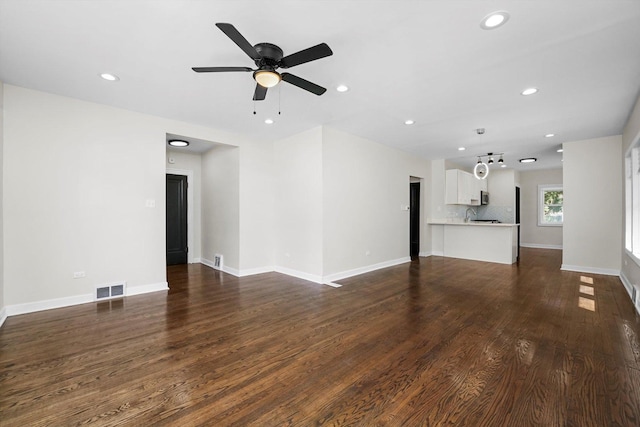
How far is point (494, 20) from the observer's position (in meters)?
2.11

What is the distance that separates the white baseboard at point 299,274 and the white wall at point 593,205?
5.38m

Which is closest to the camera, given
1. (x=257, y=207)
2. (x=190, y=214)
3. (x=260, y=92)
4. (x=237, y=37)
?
(x=237, y=37)

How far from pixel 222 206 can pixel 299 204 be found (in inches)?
71.2

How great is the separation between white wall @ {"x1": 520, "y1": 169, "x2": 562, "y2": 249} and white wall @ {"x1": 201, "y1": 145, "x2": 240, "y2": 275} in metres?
10.1

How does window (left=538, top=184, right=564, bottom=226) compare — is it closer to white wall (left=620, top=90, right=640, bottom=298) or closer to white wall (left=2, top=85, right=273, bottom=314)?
white wall (left=620, top=90, right=640, bottom=298)

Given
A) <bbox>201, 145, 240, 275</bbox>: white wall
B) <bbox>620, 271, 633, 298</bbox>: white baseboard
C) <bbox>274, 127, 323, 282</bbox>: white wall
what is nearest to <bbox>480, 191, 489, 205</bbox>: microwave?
<bbox>620, 271, 633, 298</bbox>: white baseboard

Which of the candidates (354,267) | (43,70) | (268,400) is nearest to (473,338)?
(268,400)

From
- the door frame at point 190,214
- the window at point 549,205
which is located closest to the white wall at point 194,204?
the door frame at point 190,214

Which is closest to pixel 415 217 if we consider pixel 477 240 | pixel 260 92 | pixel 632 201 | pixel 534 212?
pixel 477 240

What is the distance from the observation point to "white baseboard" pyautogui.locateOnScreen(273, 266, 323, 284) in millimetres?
4852

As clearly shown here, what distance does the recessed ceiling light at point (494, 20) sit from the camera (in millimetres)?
2045

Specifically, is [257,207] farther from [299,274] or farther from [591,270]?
[591,270]

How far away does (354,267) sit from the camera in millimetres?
5387

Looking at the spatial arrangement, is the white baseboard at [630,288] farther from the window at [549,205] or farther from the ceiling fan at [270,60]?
Result: the window at [549,205]
